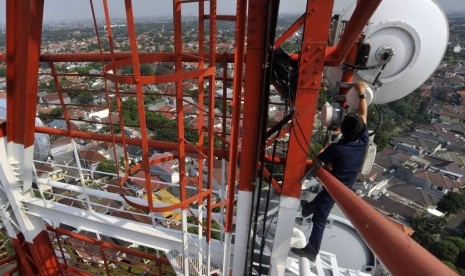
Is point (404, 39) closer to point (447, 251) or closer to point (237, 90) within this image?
point (237, 90)

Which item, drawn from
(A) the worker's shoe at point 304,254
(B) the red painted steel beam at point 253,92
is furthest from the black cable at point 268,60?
(A) the worker's shoe at point 304,254

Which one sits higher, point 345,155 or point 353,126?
point 353,126

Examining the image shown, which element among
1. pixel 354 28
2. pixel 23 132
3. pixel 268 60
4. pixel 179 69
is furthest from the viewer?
pixel 23 132

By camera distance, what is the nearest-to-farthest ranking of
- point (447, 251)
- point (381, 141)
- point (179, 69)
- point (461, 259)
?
point (179, 69), point (447, 251), point (461, 259), point (381, 141)

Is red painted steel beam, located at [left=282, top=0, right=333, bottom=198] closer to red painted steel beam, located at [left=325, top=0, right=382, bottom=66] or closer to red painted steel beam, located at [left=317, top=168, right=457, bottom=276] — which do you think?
red painted steel beam, located at [left=325, top=0, right=382, bottom=66]

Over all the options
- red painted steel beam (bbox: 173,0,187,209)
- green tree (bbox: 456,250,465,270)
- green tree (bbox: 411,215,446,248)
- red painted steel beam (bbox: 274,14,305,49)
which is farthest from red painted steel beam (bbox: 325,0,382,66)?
green tree (bbox: 456,250,465,270)

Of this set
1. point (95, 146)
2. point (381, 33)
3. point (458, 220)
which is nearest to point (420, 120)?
point (458, 220)

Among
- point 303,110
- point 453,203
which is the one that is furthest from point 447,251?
point 303,110
